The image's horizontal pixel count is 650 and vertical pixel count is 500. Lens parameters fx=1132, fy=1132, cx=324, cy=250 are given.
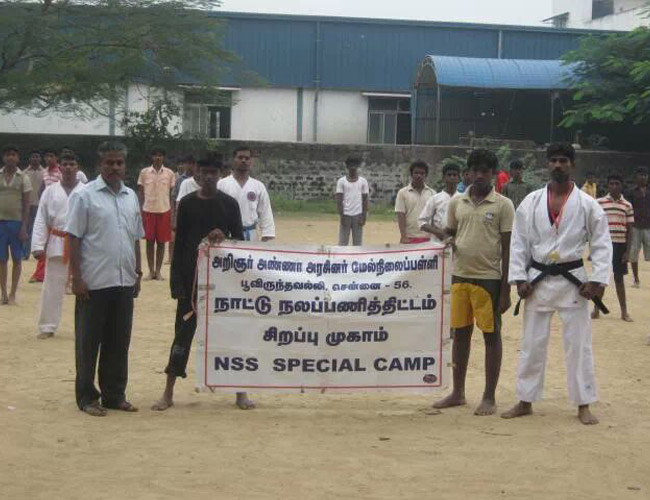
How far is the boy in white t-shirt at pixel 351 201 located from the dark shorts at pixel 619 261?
177 inches

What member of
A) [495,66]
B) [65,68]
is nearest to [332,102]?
[495,66]

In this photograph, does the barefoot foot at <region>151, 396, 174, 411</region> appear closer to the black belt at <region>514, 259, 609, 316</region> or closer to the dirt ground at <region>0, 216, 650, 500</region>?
the dirt ground at <region>0, 216, 650, 500</region>

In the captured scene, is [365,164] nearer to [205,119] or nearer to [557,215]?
[205,119]

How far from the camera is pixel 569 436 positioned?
7.48 meters

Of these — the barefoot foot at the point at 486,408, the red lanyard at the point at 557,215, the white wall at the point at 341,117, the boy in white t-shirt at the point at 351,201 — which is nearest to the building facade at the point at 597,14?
the white wall at the point at 341,117

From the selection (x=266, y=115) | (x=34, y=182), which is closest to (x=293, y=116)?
(x=266, y=115)

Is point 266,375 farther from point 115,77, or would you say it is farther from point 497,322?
point 115,77

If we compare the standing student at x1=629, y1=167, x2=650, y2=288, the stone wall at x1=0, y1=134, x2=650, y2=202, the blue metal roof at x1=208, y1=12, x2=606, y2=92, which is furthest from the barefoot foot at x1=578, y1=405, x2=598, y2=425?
the blue metal roof at x1=208, y1=12, x2=606, y2=92

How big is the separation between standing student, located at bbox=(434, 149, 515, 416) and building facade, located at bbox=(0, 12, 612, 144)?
3801cm

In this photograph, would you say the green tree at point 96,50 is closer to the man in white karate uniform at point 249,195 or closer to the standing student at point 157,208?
the standing student at point 157,208

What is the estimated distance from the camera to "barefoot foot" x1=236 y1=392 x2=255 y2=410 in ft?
26.9

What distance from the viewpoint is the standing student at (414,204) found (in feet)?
39.7

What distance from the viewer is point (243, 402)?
823 cm

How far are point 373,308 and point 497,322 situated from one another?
0.91 metres
